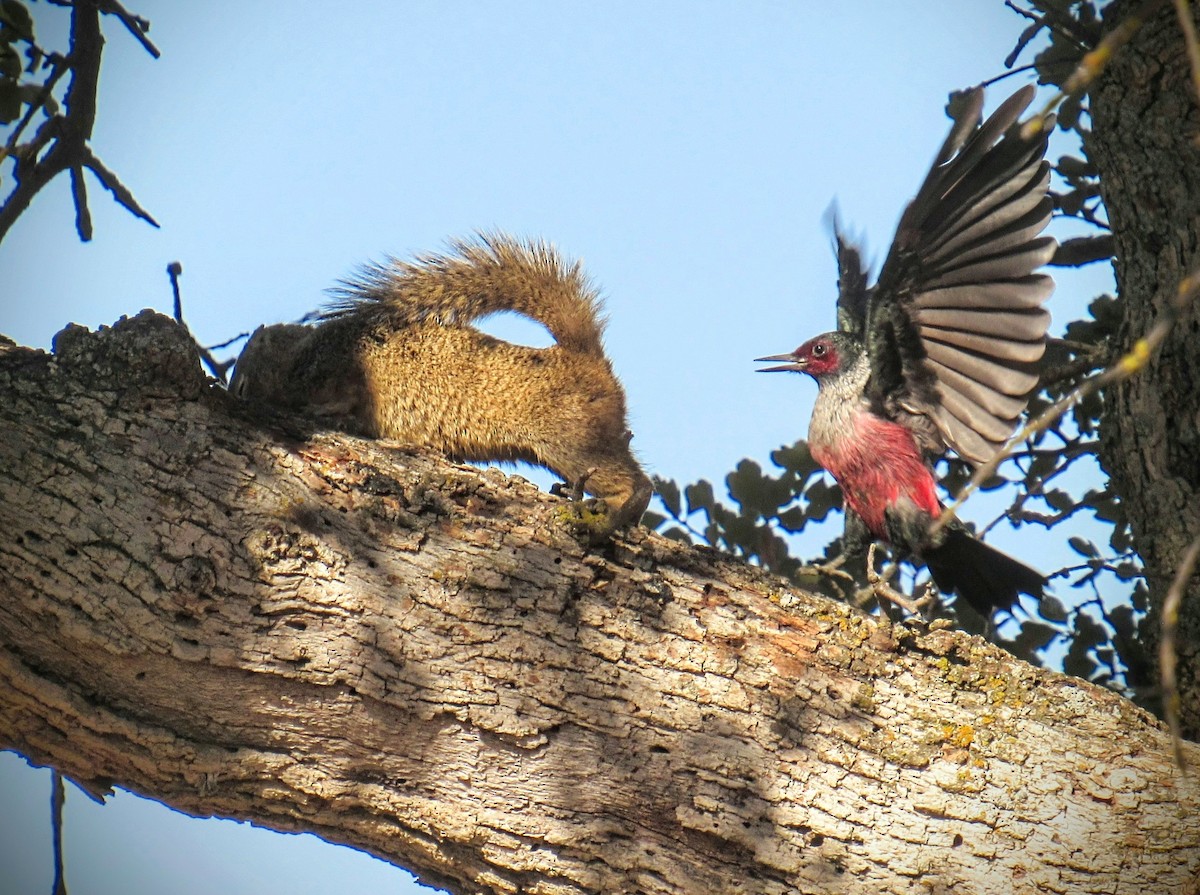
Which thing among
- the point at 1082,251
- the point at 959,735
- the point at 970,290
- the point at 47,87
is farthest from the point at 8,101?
the point at 1082,251

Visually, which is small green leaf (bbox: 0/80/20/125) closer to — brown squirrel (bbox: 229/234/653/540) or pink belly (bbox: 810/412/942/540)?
brown squirrel (bbox: 229/234/653/540)

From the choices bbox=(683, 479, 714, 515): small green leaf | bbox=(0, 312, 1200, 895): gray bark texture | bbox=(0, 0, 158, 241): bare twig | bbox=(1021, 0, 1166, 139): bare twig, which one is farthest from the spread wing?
bbox=(0, 0, 158, 241): bare twig

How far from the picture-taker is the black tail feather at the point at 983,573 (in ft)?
11.8

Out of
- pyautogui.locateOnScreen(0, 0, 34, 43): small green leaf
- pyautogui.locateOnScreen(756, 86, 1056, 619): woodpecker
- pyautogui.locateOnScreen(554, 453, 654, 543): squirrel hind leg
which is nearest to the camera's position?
pyautogui.locateOnScreen(554, 453, 654, 543): squirrel hind leg

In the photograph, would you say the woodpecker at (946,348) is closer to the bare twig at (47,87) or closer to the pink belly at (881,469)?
the pink belly at (881,469)

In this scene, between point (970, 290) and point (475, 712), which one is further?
point (970, 290)

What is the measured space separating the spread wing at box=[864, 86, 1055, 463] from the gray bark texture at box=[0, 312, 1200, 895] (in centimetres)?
133

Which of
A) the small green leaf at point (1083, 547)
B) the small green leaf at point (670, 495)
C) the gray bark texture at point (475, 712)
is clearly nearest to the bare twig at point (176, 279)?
the gray bark texture at point (475, 712)

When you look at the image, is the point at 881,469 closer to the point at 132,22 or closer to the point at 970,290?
the point at 970,290

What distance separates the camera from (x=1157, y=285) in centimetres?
259

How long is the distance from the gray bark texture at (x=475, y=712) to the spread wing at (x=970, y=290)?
133 cm

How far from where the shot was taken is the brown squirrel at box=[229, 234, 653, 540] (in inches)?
122

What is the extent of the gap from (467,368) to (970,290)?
1.60 metres

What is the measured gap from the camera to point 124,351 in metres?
2.30
